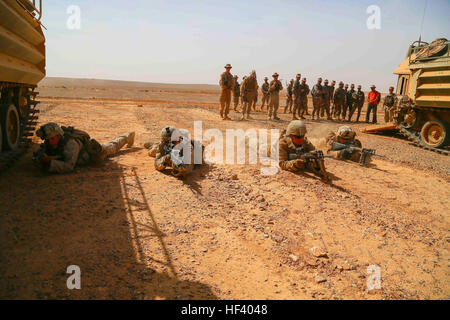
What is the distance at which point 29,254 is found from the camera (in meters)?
3.31

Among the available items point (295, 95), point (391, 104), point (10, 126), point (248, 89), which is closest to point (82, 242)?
point (10, 126)

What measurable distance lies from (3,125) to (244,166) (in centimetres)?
494

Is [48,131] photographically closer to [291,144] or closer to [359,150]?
[291,144]

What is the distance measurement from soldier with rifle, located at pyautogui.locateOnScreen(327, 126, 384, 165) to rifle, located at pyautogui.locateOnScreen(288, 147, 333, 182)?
6.33 feet

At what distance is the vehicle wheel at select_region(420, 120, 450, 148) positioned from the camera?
33.9 ft

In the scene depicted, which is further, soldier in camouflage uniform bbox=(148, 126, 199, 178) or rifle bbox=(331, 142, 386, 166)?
rifle bbox=(331, 142, 386, 166)

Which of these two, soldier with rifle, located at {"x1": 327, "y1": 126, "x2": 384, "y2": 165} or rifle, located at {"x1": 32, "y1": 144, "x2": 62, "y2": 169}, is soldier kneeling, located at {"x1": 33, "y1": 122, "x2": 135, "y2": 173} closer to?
rifle, located at {"x1": 32, "y1": 144, "x2": 62, "y2": 169}

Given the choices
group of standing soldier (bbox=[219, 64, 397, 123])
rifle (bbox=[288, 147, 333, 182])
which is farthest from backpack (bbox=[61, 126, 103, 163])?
group of standing soldier (bbox=[219, 64, 397, 123])

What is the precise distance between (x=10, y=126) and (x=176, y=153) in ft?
12.0

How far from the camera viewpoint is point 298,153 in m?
6.57

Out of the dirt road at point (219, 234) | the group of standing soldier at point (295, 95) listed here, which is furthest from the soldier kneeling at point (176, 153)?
the group of standing soldier at point (295, 95)

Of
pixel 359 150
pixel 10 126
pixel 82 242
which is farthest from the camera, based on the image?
pixel 359 150
